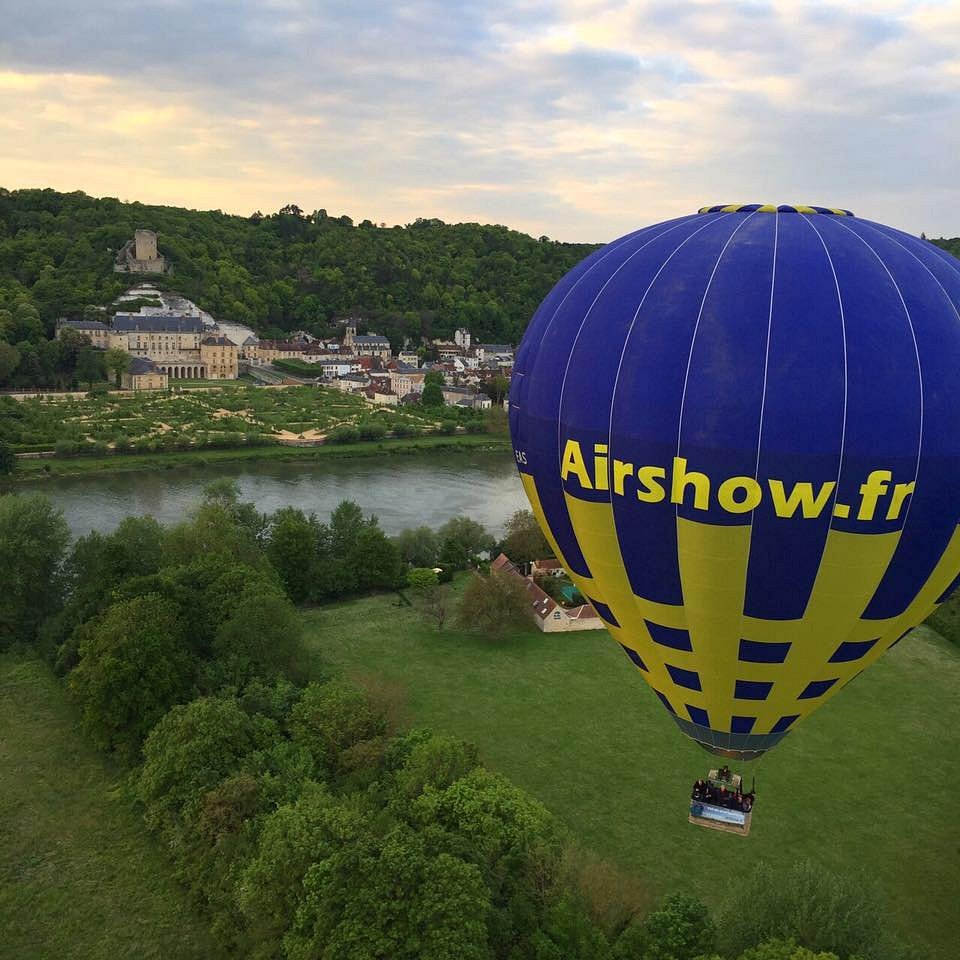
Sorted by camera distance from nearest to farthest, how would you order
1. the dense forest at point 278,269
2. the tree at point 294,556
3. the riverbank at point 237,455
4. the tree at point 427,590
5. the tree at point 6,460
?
the tree at point 427,590 → the tree at point 294,556 → the tree at point 6,460 → the riverbank at point 237,455 → the dense forest at point 278,269

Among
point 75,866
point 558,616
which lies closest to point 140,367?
point 558,616

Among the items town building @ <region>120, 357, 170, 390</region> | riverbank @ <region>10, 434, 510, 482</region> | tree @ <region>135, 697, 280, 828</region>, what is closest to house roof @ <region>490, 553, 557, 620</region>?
tree @ <region>135, 697, 280, 828</region>

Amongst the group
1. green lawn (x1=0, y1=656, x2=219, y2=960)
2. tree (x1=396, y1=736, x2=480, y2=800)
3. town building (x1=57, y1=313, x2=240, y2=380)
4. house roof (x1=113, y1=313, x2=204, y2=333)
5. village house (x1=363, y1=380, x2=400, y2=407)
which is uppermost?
house roof (x1=113, y1=313, x2=204, y2=333)

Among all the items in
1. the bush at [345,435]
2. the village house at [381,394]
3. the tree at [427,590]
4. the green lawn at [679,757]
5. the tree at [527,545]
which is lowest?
the green lawn at [679,757]

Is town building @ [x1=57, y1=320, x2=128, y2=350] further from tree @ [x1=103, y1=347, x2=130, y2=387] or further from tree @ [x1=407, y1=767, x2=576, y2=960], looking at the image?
tree @ [x1=407, y1=767, x2=576, y2=960]

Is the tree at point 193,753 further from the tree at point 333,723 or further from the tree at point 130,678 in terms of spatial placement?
the tree at point 130,678

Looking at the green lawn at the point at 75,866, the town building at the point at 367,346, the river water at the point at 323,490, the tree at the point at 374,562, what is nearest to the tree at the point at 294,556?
the tree at the point at 374,562
